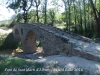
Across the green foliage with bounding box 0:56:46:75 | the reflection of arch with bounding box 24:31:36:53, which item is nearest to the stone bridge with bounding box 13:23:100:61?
the reflection of arch with bounding box 24:31:36:53

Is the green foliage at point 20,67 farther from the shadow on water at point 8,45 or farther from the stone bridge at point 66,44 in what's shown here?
the shadow on water at point 8,45

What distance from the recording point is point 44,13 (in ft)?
93.2

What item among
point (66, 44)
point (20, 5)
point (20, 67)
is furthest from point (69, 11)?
point (20, 67)

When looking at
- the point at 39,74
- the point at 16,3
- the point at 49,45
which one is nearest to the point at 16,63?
the point at 39,74

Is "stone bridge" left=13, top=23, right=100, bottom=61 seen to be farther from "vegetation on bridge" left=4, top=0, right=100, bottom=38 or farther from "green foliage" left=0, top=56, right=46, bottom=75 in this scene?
"vegetation on bridge" left=4, top=0, right=100, bottom=38

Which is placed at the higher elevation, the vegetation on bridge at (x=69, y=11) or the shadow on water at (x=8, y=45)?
the vegetation on bridge at (x=69, y=11)

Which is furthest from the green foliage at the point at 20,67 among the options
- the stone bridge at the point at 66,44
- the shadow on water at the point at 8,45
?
the shadow on water at the point at 8,45

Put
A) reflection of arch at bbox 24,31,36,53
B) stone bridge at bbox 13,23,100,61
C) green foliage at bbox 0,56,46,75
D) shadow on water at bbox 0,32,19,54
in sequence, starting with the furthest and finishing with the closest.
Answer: shadow on water at bbox 0,32,19,54, reflection of arch at bbox 24,31,36,53, stone bridge at bbox 13,23,100,61, green foliage at bbox 0,56,46,75

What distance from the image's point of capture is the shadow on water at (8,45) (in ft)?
75.9

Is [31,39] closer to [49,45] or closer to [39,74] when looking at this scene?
[49,45]

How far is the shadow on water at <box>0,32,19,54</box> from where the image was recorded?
75.9 feet

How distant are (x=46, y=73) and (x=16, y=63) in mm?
1387

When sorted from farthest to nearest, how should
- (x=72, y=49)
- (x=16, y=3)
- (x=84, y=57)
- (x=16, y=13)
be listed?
(x=16, y=13), (x=16, y=3), (x=72, y=49), (x=84, y=57)

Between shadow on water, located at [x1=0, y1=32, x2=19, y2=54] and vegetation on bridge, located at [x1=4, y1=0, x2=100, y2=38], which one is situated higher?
vegetation on bridge, located at [x1=4, y1=0, x2=100, y2=38]
